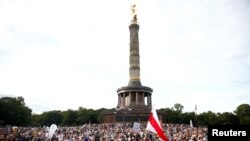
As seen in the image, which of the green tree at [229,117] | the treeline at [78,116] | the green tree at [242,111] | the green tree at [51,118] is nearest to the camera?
the treeline at [78,116]

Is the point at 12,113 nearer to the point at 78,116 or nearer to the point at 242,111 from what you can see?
the point at 78,116

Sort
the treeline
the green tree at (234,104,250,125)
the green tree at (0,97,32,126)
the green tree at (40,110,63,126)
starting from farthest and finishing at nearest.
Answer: the green tree at (40,110,63,126)
the green tree at (234,104,250,125)
the treeline
the green tree at (0,97,32,126)

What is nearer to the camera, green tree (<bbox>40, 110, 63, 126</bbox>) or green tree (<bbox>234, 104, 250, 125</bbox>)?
green tree (<bbox>234, 104, 250, 125</bbox>)

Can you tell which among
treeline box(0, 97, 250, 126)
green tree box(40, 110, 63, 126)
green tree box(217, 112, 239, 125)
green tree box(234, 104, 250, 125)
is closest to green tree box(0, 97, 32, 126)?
treeline box(0, 97, 250, 126)

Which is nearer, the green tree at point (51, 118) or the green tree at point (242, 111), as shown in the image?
the green tree at point (242, 111)

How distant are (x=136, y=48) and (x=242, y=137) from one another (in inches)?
2389

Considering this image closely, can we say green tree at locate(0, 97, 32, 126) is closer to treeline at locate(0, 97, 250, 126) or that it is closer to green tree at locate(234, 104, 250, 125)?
treeline at locate(0, 97, 250, 126)

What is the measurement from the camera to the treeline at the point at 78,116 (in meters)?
76.1

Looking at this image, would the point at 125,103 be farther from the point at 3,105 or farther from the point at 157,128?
the point at 157,128

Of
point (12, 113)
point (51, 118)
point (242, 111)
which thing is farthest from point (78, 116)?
point (242, 111)

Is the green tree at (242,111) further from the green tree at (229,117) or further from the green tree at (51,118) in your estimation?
the green tree at (51,118)

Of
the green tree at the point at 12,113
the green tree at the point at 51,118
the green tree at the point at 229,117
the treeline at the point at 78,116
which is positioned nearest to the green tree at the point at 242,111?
the treeline at the point at 78,116

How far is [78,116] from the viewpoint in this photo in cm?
9706

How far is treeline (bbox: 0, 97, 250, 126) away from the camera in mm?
76125
